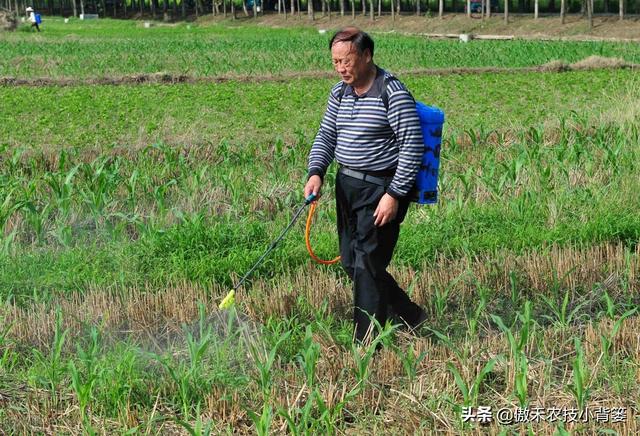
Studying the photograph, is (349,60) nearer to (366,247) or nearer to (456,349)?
(366,247)

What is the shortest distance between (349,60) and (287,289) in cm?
156

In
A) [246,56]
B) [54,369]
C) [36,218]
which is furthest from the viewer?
[246,56]

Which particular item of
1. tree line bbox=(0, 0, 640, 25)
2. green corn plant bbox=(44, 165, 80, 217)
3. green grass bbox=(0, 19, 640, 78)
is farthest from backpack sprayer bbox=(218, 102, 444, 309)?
tree line bbox=(0, 0, 640, 25)

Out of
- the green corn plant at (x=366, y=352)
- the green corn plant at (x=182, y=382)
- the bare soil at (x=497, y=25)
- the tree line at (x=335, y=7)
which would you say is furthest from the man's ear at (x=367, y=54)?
the tree line at (x=335, y=7)

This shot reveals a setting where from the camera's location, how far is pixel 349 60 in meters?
4.14

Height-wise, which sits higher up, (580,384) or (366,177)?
(366,177)

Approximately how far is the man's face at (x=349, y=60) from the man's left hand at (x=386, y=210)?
56 cm

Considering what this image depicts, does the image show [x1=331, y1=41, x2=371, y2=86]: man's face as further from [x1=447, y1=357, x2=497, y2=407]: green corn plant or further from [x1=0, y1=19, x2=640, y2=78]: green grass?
[x1=0, y1=19, x2=640, y2=78]: green grass

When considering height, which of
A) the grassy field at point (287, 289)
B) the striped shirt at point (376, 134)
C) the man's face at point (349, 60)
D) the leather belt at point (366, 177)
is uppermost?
the man's face at point (349, 60)

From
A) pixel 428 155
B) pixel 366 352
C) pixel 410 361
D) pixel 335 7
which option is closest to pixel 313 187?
pixel 428 155

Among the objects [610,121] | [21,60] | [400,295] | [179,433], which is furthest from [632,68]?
[179,433]

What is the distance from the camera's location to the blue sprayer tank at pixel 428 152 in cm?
427

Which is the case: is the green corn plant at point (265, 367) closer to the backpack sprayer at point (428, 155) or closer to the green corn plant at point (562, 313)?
the backpack sprayer at point (428, 155)

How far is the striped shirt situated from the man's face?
105 mm
